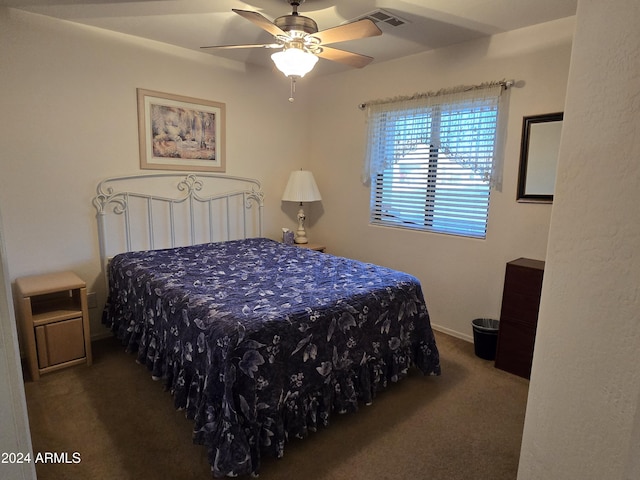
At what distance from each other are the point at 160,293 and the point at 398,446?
1647 mm

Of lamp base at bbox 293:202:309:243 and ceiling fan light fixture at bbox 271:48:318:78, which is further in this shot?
lamp base at bbox 293:202:309:243

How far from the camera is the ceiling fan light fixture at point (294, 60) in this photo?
216 cm

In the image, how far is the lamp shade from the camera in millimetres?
4117

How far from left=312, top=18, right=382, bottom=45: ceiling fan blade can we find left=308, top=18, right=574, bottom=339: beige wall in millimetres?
1374

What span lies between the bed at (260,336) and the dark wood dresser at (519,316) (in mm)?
616

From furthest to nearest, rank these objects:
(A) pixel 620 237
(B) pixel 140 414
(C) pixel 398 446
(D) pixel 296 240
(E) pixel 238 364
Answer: (D) pixel 296 240 → (B) pixel 140 414 → (C) pixel 398 446 → (E) pixel 238 364 → (A) pixel 620 237

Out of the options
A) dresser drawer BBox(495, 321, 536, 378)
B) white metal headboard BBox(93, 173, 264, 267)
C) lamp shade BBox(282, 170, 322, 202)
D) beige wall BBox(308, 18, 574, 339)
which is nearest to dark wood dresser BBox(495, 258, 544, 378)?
dresser drawer BBox(495, 321, 536, 378)

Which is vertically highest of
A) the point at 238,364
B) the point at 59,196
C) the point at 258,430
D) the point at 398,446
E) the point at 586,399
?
the point at 59,196

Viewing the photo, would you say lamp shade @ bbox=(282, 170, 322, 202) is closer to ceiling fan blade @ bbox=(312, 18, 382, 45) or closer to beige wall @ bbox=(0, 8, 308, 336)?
beige wall @ bbox=(0, 8, 308, 336)

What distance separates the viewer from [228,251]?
3.40 metres

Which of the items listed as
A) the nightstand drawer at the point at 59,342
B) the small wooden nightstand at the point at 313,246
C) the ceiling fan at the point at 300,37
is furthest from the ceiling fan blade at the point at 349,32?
the nightstand drawer at the point at 59,342

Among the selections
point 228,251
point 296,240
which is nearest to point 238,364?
point 228,251

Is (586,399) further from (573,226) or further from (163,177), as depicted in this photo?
(163,177)

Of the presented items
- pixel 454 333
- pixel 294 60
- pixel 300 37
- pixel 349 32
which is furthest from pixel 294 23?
pixel 454 333
